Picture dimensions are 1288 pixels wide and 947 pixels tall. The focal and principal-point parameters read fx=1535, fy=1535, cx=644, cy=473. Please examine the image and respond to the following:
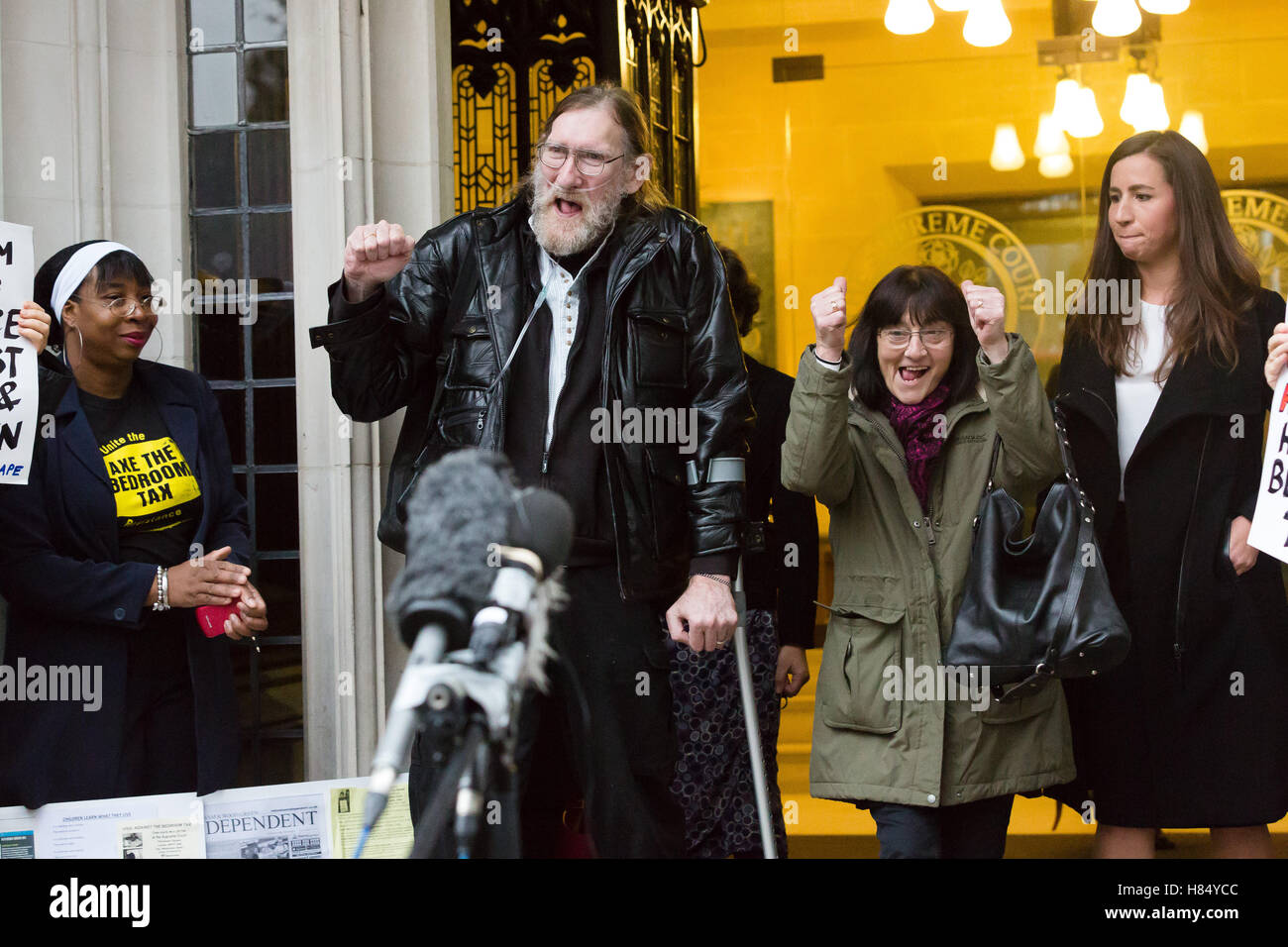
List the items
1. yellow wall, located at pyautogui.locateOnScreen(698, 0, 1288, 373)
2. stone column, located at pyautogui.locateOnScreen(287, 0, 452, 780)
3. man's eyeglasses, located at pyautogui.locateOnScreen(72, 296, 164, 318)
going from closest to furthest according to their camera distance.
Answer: man's eyeglasses, located at pyautogui.locateOnScreen(72, 296, 164, 318)
stone column, located at pyautogui.locateOnScreen(287, 0, 452, 780)
yellow wall, located at pyautogui.locateOnScreen(698, 0, 1288, 373)

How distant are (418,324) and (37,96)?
79.8 inches

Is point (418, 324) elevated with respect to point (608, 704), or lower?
elevated

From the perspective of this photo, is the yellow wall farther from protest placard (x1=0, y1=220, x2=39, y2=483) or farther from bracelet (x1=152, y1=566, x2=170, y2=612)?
bracelet (x1=152, y1=566, x2=170, y2=612)

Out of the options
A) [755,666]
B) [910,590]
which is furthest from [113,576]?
[910,590]

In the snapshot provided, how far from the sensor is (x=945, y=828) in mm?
4152

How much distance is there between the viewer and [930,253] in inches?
401

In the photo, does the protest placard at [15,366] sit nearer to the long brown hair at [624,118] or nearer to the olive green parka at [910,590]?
the long brown hair at [624,118]

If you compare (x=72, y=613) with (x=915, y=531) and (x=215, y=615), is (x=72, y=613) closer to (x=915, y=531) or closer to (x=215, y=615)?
(x=215, y=615)

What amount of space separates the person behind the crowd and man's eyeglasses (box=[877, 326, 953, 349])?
22.6 inches

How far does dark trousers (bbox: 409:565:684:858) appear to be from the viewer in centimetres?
397

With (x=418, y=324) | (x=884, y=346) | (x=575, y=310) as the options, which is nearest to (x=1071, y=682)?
(x=884, y=346)

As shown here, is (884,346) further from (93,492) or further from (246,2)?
(246,2)

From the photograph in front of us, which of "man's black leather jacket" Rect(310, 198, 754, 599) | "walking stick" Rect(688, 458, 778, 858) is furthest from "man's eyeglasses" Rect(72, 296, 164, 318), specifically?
"walking stick" Rect(688, 458, 778, 858)
